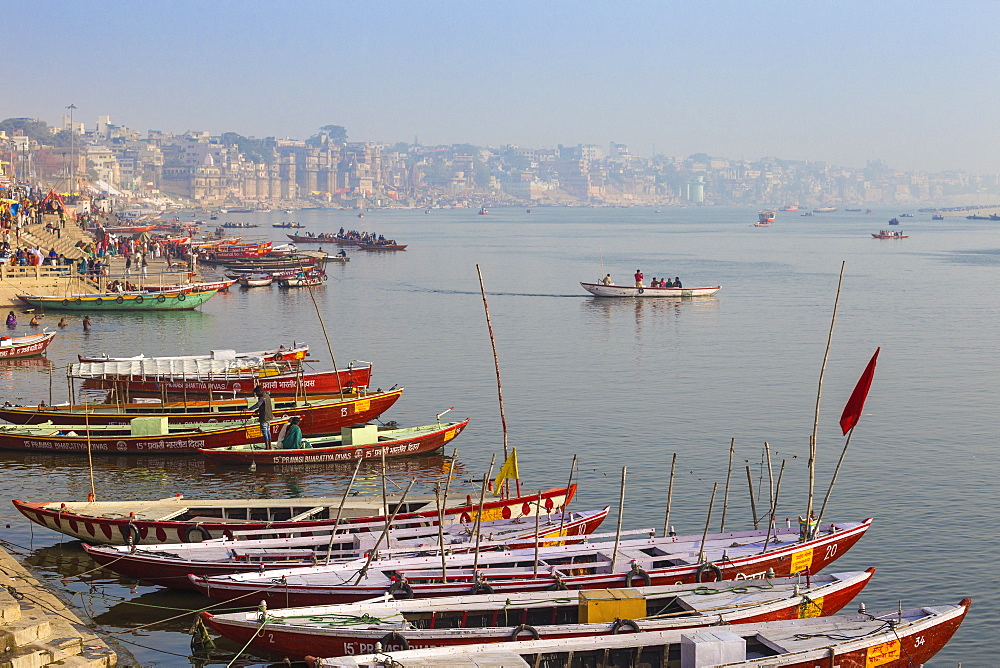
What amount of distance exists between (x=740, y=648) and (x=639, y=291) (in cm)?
5620

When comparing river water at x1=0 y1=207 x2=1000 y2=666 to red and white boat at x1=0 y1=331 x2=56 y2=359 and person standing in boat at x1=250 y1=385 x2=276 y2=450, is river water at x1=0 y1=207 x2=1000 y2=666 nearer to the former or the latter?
person standing in boat at x1=250 y1=385 x2=276 y2=450

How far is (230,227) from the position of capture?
18612 centimetres

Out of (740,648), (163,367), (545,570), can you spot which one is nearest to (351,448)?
(163,367)

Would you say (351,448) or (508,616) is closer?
(508,616)

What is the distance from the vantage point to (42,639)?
44.5 ft

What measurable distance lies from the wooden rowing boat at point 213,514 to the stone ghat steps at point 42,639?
304cm

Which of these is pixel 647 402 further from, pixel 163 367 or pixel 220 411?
pixel 163 367

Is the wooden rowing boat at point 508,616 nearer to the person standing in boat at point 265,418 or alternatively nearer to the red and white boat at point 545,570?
the red and white boat at point 545,570

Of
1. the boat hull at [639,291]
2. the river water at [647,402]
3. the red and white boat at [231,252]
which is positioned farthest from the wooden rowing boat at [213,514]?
the red and white boat at [231,252]

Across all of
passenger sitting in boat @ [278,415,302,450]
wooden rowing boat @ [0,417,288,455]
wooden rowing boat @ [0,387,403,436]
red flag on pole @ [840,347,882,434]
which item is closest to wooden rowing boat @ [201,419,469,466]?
passenger sitting in boat @ [278,415,302,450]

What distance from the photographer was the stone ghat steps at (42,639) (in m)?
12.8

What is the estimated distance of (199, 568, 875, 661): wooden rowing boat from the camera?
45.1 feet

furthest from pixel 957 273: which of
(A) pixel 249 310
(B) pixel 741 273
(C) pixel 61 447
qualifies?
(C) pixel 61 447

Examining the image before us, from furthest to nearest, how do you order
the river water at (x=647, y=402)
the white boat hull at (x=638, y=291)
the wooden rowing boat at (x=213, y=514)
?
the white boat hull at (x=638, y=291), the river water at (x=647, y=402), the wooden rowing boat at (x=213, y=514)
